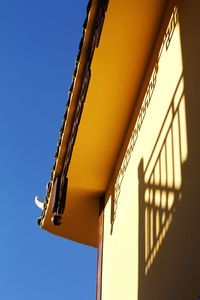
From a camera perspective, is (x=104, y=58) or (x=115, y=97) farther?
(x=115, y=97)

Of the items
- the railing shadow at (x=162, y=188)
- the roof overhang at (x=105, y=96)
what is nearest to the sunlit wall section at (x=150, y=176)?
the railing shadow at (x=162, y=188)

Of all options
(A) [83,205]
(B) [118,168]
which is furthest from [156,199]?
(A) [83,205]

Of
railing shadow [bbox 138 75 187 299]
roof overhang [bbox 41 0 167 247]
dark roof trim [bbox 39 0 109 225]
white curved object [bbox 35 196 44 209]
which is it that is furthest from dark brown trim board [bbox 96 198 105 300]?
railing shadow [bbox 138 75 187 299]

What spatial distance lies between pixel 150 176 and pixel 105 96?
1282 mm

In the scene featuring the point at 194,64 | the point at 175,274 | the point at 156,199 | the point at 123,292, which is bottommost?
the point at 123,292

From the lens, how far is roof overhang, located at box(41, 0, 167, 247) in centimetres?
409

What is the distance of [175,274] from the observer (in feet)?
9.11

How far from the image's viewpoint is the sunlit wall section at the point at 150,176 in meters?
3.22

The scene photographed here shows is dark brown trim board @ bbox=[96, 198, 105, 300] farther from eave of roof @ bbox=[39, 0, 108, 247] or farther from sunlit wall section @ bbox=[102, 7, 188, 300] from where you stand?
eave of roof @ bbox=[39, 0, 108, 247]

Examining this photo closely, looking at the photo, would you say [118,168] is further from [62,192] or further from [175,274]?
[175,274]

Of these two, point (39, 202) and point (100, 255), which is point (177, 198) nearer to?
point (100, 255)

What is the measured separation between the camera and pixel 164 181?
337 centimetres

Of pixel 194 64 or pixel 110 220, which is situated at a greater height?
pixel 194 64

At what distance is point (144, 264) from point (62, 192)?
2.34 m
